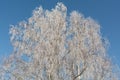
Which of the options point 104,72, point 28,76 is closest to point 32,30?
point 28,76

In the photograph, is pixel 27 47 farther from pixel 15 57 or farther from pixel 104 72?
pixel 104 72

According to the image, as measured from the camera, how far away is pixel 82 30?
2531 cm

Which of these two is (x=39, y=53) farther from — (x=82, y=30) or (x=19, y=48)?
(x=82, y=30)

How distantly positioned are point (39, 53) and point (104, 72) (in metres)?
4.27

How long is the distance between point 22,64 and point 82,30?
14.1 feet

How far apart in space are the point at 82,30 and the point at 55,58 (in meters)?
2.60

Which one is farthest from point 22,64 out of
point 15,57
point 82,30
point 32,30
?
point 82,30

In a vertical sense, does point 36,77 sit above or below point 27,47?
below

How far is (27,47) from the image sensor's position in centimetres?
2500

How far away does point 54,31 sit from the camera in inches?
993

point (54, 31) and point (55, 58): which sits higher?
point (54, 31)

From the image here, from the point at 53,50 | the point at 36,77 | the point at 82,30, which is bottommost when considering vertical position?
the point at 36,77

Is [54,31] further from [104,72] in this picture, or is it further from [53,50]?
[104,72]

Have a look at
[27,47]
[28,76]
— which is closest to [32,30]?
[27,47]
